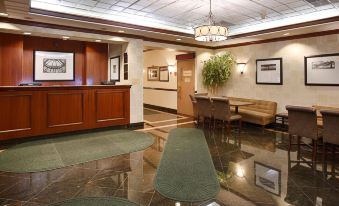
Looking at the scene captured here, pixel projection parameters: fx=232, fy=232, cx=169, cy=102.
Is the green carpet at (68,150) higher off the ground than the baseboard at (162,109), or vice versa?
the baseboard at (162,109)

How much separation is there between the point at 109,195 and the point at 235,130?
4579 millimetres

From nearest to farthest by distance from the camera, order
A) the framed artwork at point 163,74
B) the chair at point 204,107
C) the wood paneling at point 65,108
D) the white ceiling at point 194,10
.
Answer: the white ceiling at point 194,10 < the wood paneling at point 65,108 < the chair at point 204,107 < the framed artwork at point 163,74

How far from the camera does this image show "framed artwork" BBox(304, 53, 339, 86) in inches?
223

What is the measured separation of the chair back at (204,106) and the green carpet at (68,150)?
182 centimetres

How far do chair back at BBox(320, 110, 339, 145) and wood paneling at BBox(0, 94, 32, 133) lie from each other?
5.77 m

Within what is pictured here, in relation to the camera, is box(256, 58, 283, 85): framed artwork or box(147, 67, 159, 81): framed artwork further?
box(147, 67, 159, 81): framed artwork

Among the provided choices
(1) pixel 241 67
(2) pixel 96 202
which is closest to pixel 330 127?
(2) pixel 96 202

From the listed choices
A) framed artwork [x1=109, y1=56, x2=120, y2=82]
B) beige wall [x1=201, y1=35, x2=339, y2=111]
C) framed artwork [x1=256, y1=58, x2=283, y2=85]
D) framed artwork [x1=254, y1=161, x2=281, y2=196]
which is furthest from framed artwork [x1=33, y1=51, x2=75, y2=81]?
framed artwork [x1=254, y1=161, x2=281, y2=196]

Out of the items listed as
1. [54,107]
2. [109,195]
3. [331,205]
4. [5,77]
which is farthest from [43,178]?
[5,77]

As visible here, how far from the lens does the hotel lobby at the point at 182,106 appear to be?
304cm

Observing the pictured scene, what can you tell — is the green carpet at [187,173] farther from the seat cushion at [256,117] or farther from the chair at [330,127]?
the seat cushion at [256,117]

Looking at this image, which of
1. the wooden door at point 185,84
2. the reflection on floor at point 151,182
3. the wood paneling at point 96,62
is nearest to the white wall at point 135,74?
the wood paneling at point 96,62

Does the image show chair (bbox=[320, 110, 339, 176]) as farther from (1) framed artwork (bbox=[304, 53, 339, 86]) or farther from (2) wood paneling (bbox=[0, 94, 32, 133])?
(2) wood paneling (bbox=[0, 94, 32, 133])

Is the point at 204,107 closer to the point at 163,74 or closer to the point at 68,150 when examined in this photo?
the point at 68,150
